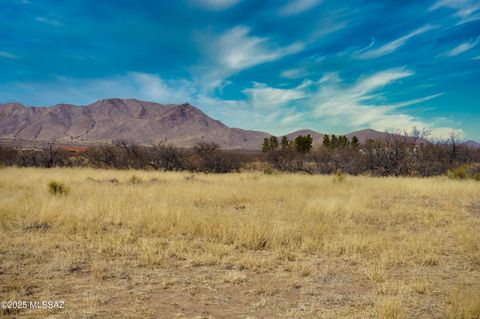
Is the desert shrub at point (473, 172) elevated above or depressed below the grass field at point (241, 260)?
above

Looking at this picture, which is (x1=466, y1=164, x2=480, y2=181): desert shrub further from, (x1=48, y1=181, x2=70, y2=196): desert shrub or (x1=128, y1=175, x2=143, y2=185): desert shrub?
(x1=48, y1=181, x2=70, y2=196): desert shrub

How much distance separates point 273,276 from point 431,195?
1139 cm

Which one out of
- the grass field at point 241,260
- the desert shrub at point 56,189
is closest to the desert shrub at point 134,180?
the desert shrub at point 56,189

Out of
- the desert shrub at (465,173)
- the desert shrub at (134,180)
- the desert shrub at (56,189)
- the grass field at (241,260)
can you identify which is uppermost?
the desert shrub at (465,173)

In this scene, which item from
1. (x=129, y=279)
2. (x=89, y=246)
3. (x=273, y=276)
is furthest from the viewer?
(x=89, y=246)

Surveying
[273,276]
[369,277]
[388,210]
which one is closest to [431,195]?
[388,210]

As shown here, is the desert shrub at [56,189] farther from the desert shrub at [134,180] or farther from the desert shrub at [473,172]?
the desert shrub at [473,172]

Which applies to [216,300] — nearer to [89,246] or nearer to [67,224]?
[89,246]

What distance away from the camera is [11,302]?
4.06m

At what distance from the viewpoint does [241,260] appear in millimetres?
5953

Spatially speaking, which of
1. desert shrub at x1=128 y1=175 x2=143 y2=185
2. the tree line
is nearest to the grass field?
desert shrub at x1=128 y1=175 x2=143 y2=185

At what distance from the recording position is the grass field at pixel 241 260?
423 cm

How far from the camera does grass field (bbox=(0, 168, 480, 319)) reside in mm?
4234

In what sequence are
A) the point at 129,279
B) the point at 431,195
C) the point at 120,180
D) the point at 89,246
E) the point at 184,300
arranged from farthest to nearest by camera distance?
the point at 120,180 < the point at 431,195 < the point at 89,246 < the point at 129,279 < the point at 184,300
